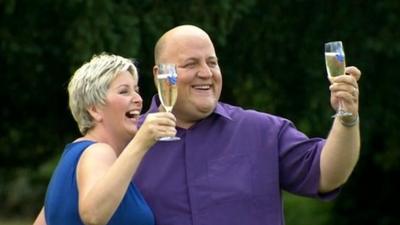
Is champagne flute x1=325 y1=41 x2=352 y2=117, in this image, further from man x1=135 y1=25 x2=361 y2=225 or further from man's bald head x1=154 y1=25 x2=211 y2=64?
man's bald head x1=154 y1=25 x2=211 y2=64

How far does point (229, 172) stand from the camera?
5.23 m

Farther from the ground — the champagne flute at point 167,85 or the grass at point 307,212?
the champagne flute at point 167,85

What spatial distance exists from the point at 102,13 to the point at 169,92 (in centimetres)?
499

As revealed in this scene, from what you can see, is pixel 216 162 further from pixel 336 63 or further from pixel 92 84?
pixel 336 63

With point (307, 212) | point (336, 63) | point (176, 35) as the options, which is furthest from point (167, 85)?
point (307, 212)

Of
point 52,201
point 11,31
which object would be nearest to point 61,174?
point 52,201

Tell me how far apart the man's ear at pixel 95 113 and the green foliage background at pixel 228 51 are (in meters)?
4.68

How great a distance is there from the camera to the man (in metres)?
5.18

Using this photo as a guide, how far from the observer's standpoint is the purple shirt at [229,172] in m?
5.18

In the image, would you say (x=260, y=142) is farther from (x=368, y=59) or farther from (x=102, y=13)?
(x=368, y=59)

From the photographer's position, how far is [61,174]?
498 cm

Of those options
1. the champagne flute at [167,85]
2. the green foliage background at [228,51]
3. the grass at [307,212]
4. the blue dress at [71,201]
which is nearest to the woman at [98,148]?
the blue dress at [71,201]

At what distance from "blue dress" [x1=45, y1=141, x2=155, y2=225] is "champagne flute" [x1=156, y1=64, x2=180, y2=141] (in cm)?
37

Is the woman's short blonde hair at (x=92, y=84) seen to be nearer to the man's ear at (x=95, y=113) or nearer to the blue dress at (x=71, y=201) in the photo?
the man's ear at (x=95, y=113)
